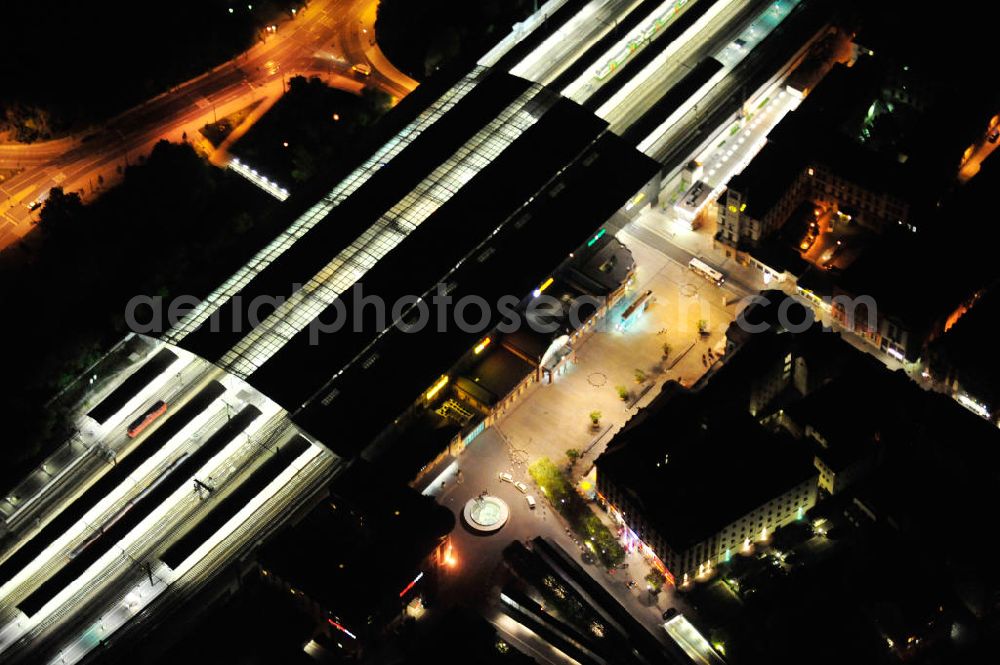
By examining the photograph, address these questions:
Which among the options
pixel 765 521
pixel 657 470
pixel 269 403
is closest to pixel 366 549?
pixel 269 403

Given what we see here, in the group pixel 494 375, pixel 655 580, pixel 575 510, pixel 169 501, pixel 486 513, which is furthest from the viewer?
pixel 494 375

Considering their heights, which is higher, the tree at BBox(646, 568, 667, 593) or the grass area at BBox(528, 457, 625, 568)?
the grass area at BBox(528, 457, 625, 568)

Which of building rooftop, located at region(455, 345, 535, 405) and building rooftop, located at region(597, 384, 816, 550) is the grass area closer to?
building rooftop, located at region(597, 384, 816, 550)

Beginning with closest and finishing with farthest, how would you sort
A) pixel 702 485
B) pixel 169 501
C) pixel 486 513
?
pixel 702 485 < pixel 169 501 < pixel 486 513

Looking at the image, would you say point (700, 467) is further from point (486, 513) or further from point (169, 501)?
point (169, 501)

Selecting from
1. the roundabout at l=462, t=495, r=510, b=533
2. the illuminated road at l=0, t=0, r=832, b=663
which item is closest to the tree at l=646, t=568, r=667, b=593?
the illuminated road at l=0, t=0, r=832, b=663

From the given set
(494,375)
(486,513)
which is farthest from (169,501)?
(494,375)
